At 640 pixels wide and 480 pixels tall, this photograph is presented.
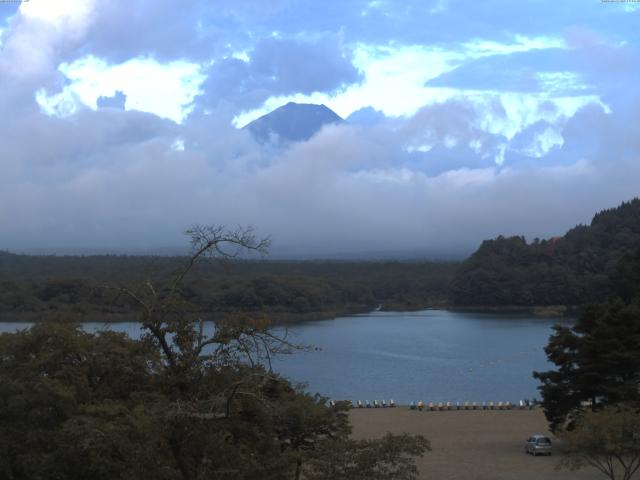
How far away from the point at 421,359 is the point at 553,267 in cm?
3355

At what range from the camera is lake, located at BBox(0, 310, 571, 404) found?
28.1 meters

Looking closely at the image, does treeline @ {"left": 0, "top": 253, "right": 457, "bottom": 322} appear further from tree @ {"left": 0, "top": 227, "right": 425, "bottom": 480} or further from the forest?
tree @ {"left": 0, "top": 227, "right": 425, "bottom": 480}

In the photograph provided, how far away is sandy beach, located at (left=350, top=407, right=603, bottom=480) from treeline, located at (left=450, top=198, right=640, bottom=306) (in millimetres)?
41049

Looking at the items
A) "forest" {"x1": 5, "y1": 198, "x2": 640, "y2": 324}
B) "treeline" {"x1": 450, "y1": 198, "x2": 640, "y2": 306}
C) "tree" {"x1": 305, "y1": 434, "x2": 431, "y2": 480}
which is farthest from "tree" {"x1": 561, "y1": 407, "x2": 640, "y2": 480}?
"treeline" {"x1": 450, "y1": 198, "x2": 640, "y2": 306}

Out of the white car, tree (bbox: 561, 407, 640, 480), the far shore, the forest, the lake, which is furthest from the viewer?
the forest

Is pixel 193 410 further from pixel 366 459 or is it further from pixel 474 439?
pixel 474 439

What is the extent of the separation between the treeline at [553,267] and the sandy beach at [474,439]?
135 feet

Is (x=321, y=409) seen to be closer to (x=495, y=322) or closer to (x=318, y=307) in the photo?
(x=495, y=322)

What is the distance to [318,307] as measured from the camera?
198 feet

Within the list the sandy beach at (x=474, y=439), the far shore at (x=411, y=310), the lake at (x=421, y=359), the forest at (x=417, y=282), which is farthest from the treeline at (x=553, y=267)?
the sandy beach at (x=474, y=439)

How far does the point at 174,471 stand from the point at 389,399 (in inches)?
853

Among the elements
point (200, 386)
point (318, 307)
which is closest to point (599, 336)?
point (200, 386)

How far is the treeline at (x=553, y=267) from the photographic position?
6344 centimetres

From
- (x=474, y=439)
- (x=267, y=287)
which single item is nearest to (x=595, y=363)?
(x=474, y=439)
